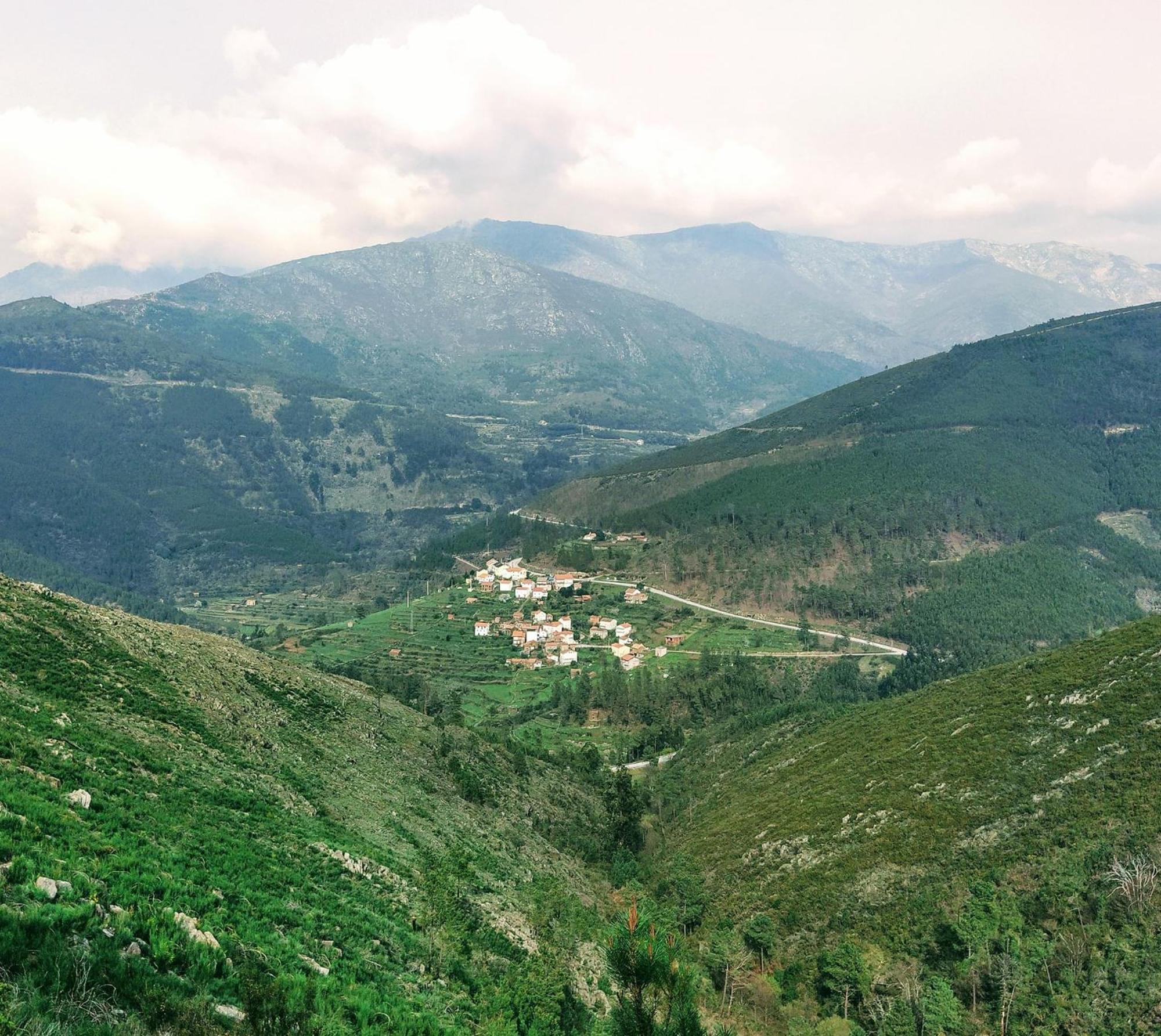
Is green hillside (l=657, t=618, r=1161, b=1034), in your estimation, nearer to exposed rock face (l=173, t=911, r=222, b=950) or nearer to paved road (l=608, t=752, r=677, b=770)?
paved road (l=608, t=752, r=677, b=770)

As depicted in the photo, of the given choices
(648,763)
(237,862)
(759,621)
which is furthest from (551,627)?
(237,862)

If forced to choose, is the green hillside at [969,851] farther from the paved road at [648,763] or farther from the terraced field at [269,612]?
the terraced field at [269,612]

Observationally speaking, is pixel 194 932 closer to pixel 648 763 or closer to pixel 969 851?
pixel 969 851

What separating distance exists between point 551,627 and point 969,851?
93318 millimetres

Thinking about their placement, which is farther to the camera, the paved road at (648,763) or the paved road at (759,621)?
the paved road at (759,621)

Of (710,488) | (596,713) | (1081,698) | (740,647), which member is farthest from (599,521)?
Answer: (1081,698)

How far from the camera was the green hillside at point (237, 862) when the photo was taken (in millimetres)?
13859

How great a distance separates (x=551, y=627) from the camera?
13000 centimetres

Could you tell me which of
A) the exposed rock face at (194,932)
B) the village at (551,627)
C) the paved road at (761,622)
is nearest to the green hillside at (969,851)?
the exposed rock face at (194,932)

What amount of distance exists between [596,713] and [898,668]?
41.6 meters

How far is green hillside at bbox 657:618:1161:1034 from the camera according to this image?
2955 cm

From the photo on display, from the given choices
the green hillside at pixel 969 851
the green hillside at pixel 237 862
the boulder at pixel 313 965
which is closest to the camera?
the green hillside at pixel 237 862

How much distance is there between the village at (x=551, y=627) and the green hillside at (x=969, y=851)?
53851 mm

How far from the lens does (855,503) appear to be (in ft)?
538
